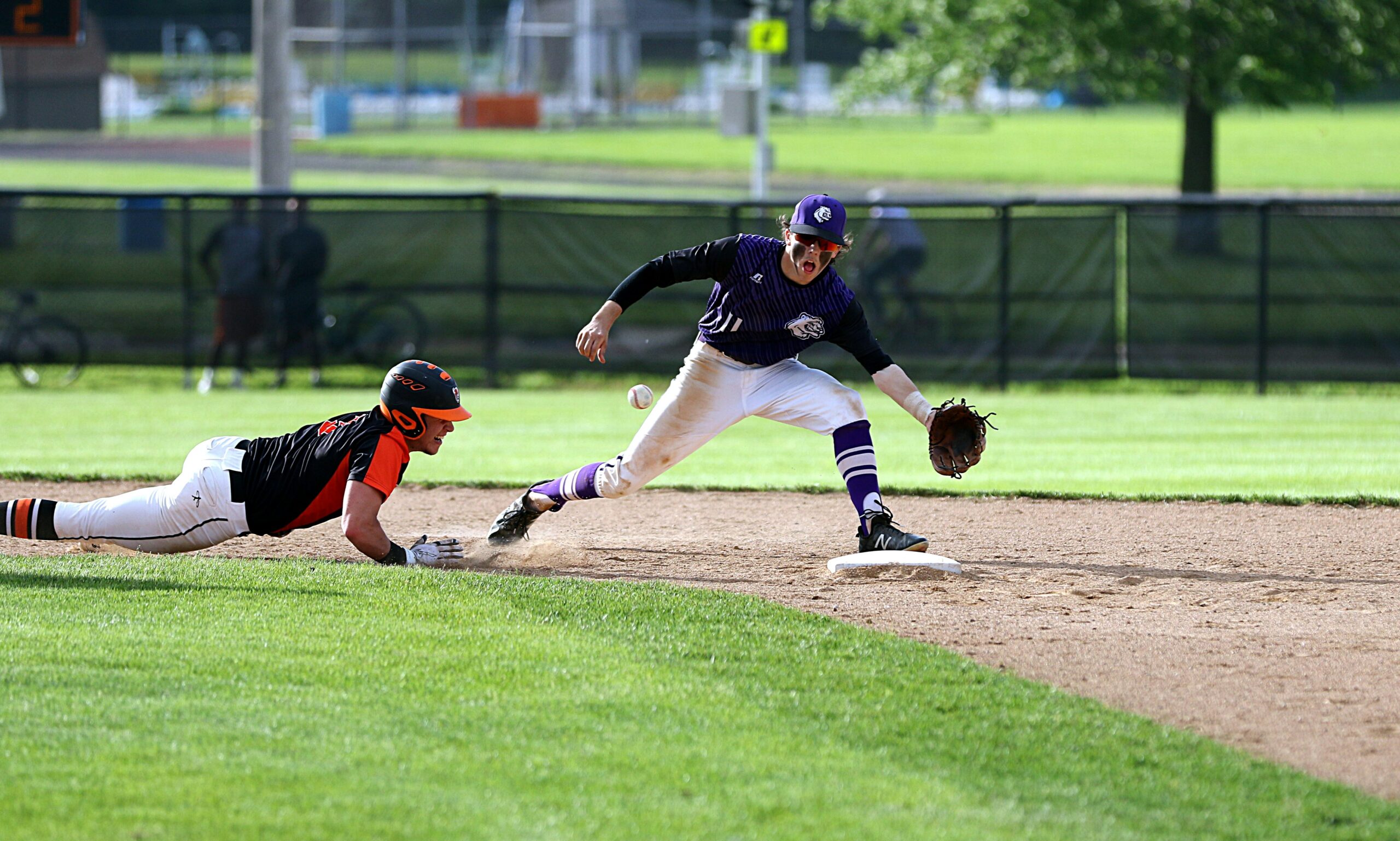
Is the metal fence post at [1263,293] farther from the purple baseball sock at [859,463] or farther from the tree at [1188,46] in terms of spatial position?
the purple baseball sock at [859,463]

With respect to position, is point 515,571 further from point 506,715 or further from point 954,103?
point 954,103

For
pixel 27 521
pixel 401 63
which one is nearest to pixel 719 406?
pixel 27 521

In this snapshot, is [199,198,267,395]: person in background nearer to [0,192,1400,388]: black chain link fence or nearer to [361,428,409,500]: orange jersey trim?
[0,192,1400,388]: black chain link fence

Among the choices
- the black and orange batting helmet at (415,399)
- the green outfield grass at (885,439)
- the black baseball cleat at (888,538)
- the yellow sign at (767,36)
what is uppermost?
the yellow sign at (767,36)

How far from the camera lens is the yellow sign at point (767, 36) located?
19.2m

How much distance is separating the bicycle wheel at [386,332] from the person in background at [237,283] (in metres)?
0.95

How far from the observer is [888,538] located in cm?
691

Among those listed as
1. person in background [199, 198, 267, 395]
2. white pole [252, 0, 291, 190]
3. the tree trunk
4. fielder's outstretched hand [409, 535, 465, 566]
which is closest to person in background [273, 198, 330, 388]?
person in background [199, 198, 267, 395]

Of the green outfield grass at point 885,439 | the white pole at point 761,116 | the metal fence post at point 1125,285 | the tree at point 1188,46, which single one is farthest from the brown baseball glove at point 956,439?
the tree at point 1188,46

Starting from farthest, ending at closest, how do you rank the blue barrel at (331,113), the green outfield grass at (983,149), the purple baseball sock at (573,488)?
1. the blue barrel at (331,113)
2. the green outfield grass at (983,149)
3. the purple baseball sock at (573,488)

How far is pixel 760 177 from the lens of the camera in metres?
→ 21.1

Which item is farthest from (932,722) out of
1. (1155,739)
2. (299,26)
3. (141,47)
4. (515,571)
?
(141,47)

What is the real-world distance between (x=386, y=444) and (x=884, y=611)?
2.14 m

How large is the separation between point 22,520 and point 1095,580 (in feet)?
15.1
